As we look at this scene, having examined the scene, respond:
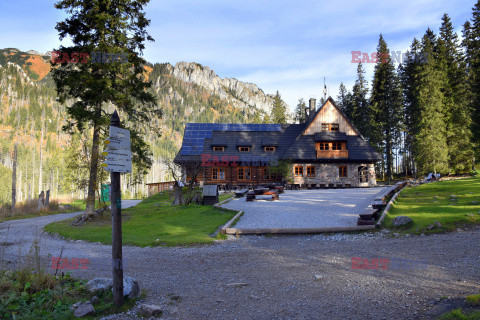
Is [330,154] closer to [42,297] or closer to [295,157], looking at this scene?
[295,157]

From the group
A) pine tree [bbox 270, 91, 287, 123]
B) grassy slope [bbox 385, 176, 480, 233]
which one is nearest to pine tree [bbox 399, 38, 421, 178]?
pine tree [bbox 270, 91, 287, 123]

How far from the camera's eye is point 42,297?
204 inches

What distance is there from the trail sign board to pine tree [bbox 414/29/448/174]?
3747 cm

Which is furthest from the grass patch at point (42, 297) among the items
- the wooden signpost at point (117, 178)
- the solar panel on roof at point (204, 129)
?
the solar panel on roof at point (204, 129)

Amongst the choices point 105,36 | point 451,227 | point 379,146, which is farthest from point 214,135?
point 451,227

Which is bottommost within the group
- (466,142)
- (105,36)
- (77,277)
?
(77,277)

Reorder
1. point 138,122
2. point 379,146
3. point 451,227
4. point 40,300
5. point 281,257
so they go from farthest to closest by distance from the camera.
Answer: point 379,146 → point 138,122 → point 451,227 → point 281,257 → point 40,300

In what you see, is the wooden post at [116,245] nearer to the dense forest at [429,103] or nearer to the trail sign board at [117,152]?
the trail sign board at [117,152]

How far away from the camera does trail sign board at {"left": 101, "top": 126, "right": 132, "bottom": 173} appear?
473 cm

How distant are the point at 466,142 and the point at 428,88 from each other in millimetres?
7925

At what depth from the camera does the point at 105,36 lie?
58.2 feet

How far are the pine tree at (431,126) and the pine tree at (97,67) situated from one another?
106ft

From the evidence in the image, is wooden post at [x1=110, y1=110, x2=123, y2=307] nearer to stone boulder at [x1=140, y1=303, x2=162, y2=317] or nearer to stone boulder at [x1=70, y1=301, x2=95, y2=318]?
stone boulder at [x1=70, y1=301, x2=95, y2=318]

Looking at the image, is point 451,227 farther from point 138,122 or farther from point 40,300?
point 138,122
